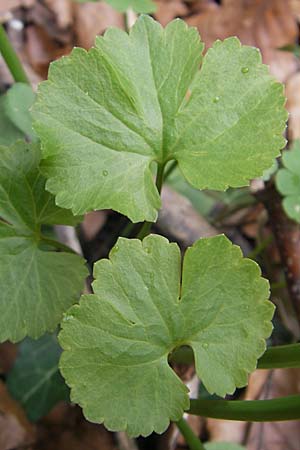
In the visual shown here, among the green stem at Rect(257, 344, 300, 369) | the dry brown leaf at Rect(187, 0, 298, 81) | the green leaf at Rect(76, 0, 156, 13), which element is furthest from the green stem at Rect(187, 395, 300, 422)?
the dry brown leaf at Rect(187, 0, 298, 81)

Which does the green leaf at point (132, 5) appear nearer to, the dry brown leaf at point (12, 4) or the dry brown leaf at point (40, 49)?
the dry brown leaf at point (40, 49)

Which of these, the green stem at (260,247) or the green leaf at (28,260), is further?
the green stem at (260,247)

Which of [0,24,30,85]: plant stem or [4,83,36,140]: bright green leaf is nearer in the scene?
[0,24,30,85]: plant stem

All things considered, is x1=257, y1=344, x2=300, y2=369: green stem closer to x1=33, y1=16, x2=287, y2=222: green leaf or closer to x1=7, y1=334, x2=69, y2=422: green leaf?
x1=33, y1=16, x2=287, y2=222: green leaf

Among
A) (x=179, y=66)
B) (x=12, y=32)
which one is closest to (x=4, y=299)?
(x=179, y=66)

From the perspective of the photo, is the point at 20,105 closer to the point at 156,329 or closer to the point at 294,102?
the point at 156,329

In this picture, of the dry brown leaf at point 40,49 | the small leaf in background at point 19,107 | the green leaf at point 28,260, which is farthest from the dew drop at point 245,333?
the dry brown leaf at point 40,49
